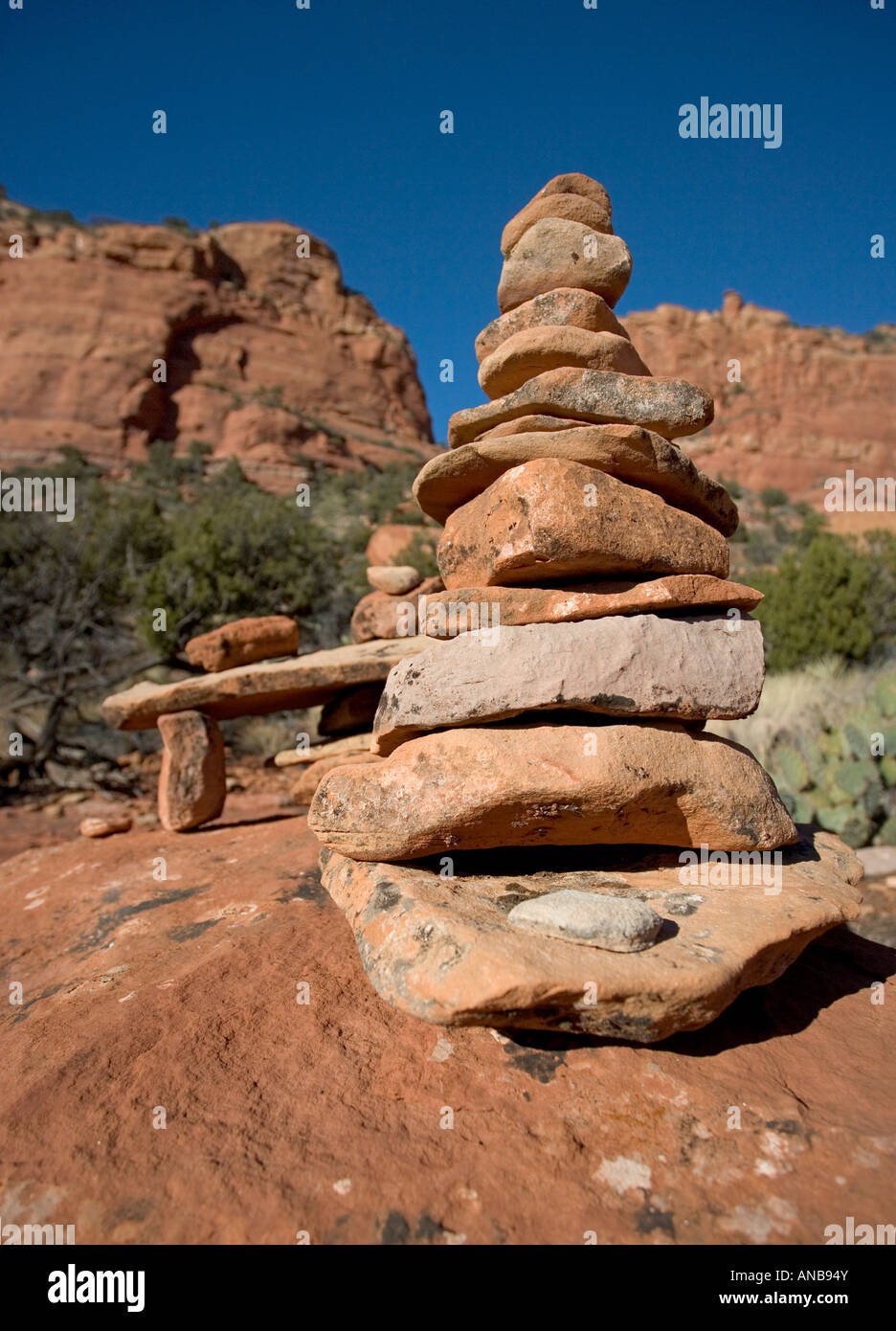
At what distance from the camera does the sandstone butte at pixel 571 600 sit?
3.28 m

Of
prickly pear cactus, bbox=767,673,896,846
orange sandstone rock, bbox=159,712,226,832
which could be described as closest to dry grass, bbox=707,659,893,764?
prickly pear cactus, bbox=767,673,896,846

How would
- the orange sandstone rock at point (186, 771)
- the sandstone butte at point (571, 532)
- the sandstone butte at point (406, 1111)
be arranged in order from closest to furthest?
the sandstone butte at point (406, 1111), the sandstone butte at point (571, 532), the orange sandstone rock at point (186, 771)

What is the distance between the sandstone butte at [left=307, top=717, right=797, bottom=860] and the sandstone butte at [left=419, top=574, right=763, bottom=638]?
510 mm

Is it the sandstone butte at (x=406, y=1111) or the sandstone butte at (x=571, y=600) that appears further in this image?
the sandstone butte at (x=571, y=600)

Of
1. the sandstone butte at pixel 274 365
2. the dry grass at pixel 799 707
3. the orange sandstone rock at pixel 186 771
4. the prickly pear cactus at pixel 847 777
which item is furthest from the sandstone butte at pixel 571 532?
the sandstone butte at pixel 274 365

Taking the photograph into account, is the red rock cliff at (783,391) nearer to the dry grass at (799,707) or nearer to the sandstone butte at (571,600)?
the dry grass at (799,707)

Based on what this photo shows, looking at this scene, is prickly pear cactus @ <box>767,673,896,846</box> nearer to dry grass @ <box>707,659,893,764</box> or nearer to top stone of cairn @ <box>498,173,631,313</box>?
dry grass @ <box>707,659,893,764</box>

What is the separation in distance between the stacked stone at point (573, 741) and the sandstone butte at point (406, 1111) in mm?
130

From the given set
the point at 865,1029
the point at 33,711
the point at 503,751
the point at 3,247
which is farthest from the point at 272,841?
the point at 3,247

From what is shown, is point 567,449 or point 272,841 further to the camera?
point 272,841

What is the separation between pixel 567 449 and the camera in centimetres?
340

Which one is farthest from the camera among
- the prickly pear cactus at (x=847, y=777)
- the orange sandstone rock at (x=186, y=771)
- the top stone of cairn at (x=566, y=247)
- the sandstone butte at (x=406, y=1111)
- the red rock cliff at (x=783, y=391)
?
the red rock cliff at (x=783, y=391)

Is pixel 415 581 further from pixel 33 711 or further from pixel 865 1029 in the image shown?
pixel 33 711
